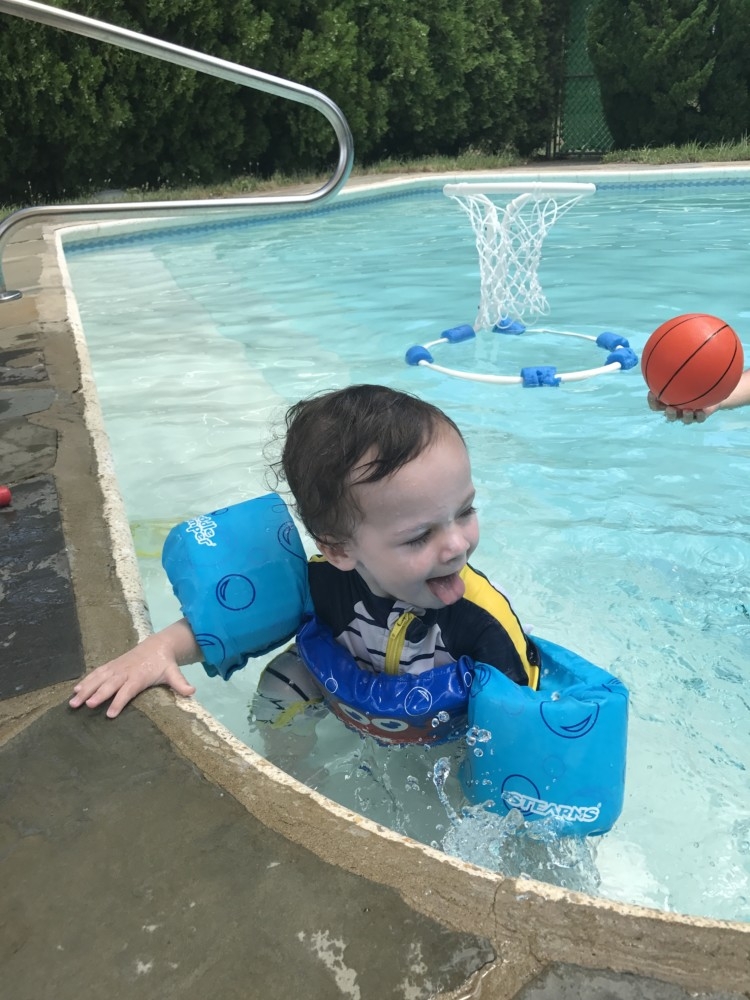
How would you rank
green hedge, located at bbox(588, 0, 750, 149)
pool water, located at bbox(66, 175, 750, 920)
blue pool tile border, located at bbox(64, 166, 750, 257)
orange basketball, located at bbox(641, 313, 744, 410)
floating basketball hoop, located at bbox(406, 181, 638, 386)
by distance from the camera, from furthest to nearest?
green hedge, located at bbox(588, 0, 750, 149) → blue pool tile border, located at bbox(64, 166, 750, 257) → floating basketball hoop, located at bbox(406, 181, 638, 386) → orange basketball, located at bbox(641, 313, 744, 410) → pool water, located at bbox(66, 175, 750, 920)

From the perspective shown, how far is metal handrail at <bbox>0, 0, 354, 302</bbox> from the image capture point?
12.3 feet

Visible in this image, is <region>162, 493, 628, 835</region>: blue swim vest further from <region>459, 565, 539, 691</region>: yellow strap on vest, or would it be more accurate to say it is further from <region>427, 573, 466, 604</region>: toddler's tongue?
<region>427, 573, 466, 604</region>: toddler's tongue

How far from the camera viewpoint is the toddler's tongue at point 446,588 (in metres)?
1.98

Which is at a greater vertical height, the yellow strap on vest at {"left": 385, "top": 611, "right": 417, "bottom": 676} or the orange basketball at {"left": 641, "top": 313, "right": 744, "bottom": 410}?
the orange basketball at {"left": 641, "top": 313, "right": 744, "bottom": 410}

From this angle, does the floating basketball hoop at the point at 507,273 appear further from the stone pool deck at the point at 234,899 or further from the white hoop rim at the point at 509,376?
the stone pool deck at the point at 234,899

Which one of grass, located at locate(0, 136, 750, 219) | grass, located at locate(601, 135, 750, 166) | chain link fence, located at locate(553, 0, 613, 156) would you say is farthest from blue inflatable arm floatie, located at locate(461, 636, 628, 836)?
chain link fence, located at locate(553, 0, 613, 156)

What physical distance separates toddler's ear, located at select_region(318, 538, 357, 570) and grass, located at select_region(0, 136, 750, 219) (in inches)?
445

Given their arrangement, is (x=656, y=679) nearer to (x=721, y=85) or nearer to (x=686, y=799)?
(x=686, y=799)

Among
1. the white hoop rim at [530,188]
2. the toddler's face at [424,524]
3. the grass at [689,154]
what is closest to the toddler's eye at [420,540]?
the toddler's face at [424,524]

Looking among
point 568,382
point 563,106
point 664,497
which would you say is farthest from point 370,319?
point 563,106

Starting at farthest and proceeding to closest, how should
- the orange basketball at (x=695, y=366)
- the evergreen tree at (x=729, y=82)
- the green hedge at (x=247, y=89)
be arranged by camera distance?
the evergreen tree at (x=729, y=82)
the green hedge at (x=247, y=89)
the orange basketball at (x=695, y=366)

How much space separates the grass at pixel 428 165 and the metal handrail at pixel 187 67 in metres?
8.03

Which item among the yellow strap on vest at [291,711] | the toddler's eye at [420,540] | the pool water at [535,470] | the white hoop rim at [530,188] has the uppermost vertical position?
the white hoop rim at [530,188]

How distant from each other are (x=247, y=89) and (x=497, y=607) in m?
13.7
